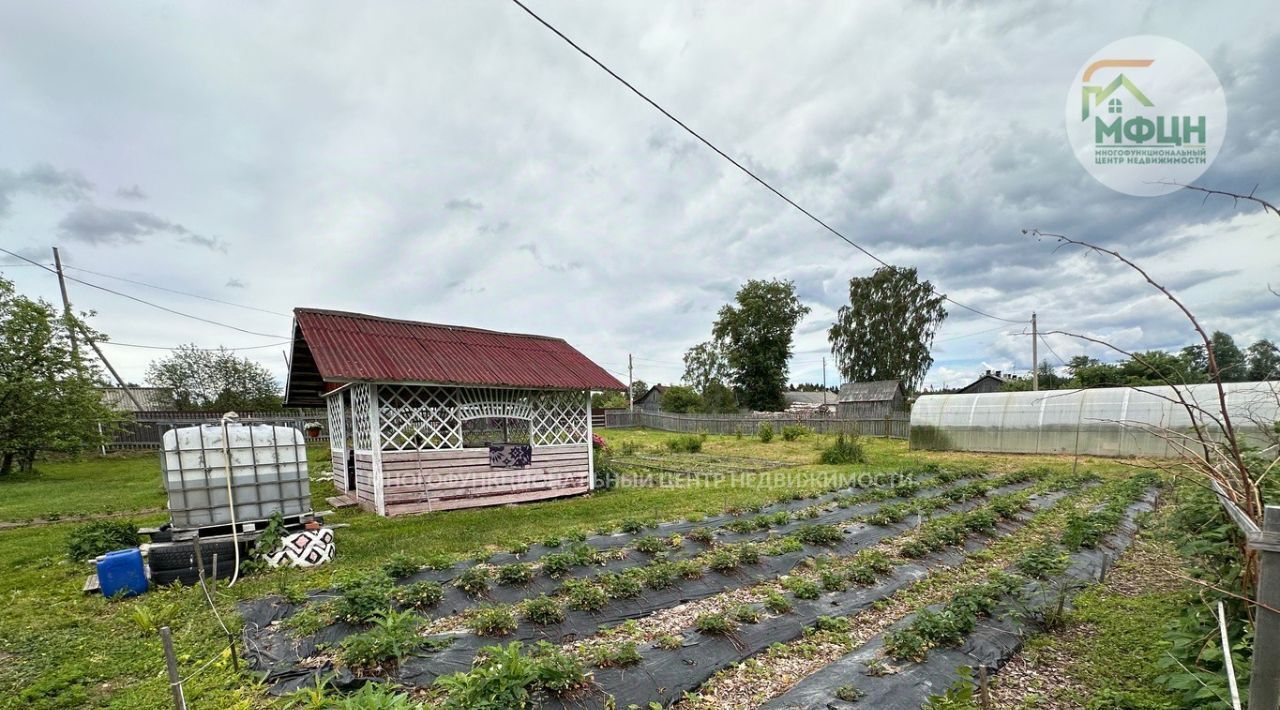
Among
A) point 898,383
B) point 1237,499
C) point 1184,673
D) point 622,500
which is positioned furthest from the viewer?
point 898,383

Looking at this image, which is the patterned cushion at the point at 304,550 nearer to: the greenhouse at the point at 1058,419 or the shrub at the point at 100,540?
the shrub at the point at 100,540

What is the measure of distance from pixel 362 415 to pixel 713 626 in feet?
25.7

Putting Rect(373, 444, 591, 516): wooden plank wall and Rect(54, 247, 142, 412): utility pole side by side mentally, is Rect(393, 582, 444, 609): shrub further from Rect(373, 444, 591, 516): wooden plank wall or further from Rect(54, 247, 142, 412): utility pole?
Rect(54, 247, 142, 412): utility pole

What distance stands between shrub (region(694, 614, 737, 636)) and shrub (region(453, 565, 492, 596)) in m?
2.24

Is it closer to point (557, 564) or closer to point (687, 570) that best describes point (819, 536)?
point (687, 570)

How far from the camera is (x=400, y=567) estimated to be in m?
5.09

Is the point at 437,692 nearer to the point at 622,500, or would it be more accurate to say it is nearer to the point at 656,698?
the point at 656,698

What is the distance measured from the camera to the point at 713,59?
658 cm

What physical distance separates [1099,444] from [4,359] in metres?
33.2

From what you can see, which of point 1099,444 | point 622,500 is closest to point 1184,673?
point 622,500

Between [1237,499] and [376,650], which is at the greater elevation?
[1237,499]

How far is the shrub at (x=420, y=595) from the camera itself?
442 centimetres

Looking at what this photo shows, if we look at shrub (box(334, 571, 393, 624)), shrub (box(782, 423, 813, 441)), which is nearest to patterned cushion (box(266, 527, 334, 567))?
shrub (box(334, 571, 393, 624))

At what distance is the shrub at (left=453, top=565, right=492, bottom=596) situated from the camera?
15.6 feet
